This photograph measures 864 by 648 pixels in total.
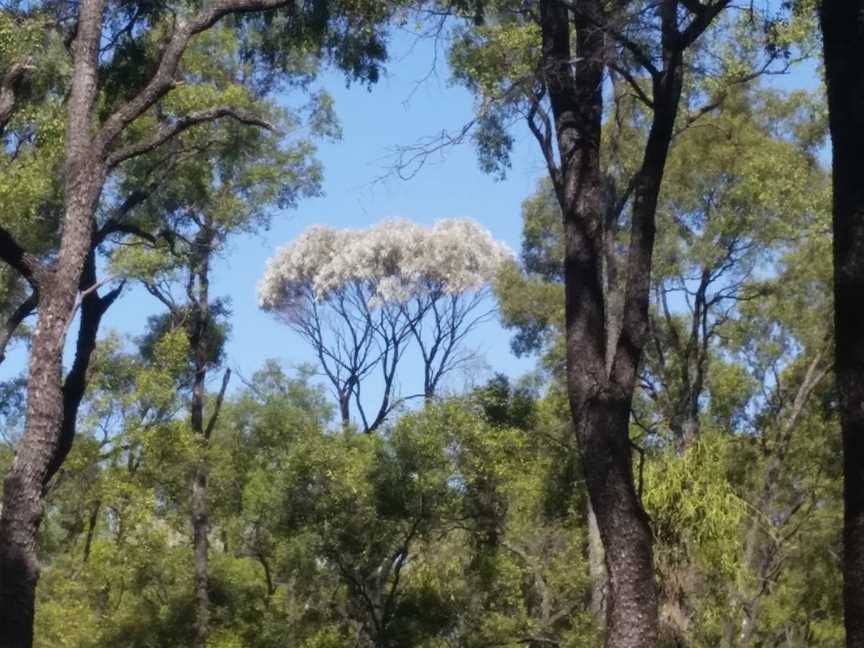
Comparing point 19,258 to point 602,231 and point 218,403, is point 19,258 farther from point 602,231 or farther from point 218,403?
point 218,403

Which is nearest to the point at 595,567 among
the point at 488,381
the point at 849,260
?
the point at 488,381

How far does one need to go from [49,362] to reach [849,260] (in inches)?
212

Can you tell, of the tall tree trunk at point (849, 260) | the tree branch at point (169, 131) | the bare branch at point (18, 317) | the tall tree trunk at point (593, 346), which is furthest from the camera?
A: the bare branch at point (18, 317)

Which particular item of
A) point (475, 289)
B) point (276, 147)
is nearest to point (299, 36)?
point (276, 147)

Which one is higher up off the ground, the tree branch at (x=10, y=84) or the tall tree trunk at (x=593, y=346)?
the tree branch at (x=10, y=84)

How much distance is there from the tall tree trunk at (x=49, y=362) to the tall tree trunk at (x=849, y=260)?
16.9ft

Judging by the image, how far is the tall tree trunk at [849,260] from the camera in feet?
16.9

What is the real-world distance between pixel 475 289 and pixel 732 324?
428 inches

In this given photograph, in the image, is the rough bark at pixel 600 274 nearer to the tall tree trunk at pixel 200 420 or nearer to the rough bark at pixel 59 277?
the rough bark at pixel 59 277

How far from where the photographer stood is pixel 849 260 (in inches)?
217

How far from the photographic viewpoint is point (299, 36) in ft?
36.8

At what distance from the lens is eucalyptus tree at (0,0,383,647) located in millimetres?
8117

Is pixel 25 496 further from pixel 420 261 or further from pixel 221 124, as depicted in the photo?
pixel 420 261

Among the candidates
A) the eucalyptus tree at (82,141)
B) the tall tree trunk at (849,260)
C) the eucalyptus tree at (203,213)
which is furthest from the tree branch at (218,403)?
the tall tree trunk at (849,260)
